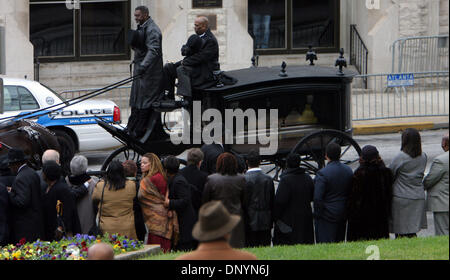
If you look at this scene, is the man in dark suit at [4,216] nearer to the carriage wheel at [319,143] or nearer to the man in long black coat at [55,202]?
the man in long black coat at [55,202]

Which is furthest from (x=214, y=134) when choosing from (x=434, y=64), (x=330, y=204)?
(x=434, y=64)

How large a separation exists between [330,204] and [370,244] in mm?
973

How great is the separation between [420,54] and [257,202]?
53.9 feet

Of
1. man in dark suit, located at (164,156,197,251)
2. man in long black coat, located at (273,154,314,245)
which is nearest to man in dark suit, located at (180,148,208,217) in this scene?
man in dark suit, located at (164,156,197,251)

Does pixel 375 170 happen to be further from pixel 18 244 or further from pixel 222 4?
pixel 222 4

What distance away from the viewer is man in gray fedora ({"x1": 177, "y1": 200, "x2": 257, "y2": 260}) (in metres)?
6.15

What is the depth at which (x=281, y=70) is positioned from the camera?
1453 centimetres

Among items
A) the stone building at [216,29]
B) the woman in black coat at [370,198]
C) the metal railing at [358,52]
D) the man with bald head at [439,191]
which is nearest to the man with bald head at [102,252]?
the woman in black coat at [370,198]

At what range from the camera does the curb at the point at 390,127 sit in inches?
873

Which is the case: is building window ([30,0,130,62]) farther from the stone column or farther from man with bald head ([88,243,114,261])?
man with bald head ([88,243,114,261])

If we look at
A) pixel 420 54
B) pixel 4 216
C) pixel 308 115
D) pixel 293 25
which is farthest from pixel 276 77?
pixel 293 25

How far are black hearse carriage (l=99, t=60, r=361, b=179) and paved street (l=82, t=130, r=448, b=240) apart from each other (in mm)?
2594

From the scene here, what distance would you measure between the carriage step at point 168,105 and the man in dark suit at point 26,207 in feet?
11.2

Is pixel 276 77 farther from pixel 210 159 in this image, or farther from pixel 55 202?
pixel 55 202
